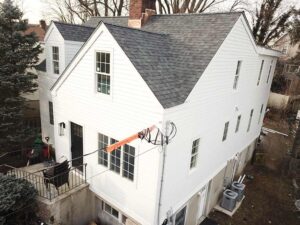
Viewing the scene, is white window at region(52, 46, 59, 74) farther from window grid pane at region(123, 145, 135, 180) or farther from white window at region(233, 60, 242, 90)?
white window at region(233, 60, 242, 90)

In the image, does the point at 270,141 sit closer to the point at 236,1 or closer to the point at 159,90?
the point at 236,1

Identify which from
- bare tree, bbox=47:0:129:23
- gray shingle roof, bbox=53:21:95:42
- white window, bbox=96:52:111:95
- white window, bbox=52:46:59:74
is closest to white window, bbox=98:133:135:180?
white window, bbox=96:52:111:95

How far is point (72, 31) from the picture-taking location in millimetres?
13609

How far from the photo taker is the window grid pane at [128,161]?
8781 mm

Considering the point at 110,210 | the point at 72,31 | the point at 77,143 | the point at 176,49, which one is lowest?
the point at 110,210

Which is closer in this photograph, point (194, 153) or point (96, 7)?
point (194, 153)

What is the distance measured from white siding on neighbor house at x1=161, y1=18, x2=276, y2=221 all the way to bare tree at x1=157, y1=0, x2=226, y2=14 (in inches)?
640

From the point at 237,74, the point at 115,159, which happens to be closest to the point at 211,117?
the point at 237,74

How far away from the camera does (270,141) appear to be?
24859 millimetres

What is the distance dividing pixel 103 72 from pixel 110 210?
649cm

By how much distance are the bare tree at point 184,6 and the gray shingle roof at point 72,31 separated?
17280mm

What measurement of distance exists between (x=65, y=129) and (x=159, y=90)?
604cm

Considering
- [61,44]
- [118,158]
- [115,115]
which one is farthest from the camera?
[61,44]

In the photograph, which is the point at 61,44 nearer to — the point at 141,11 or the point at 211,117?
the point at 141,11
